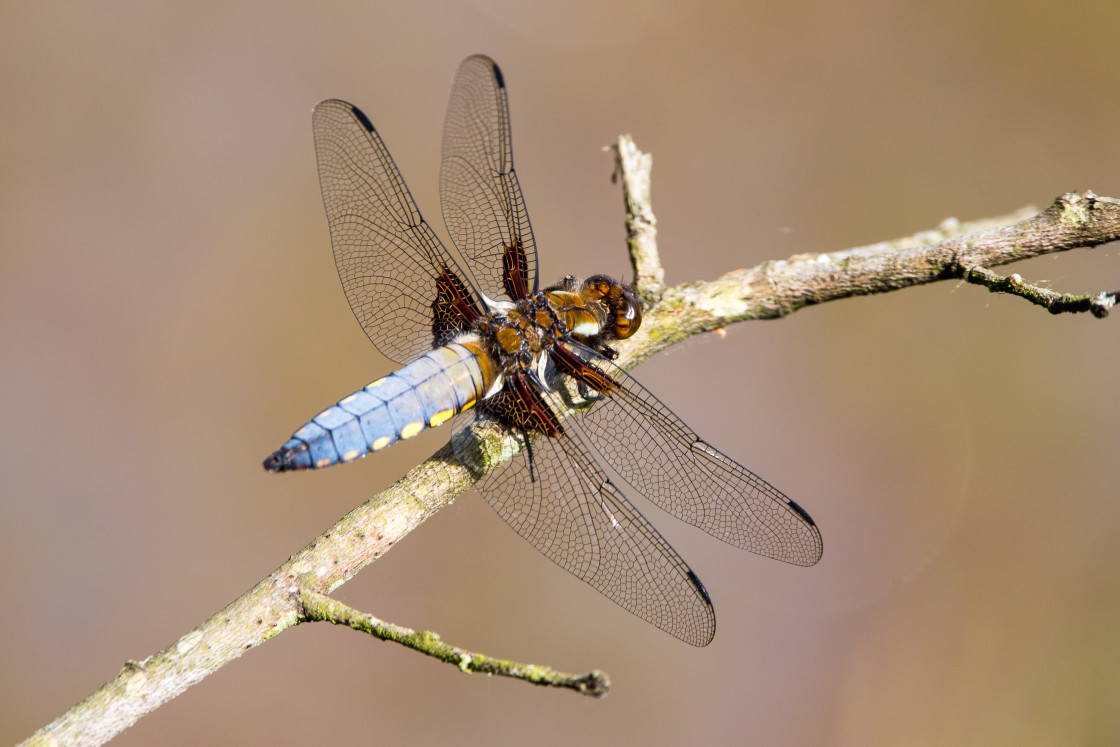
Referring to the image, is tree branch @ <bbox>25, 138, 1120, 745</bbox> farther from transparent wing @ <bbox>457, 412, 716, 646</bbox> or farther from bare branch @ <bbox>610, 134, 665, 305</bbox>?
transparent wing @ <bbox>457, 412, 716, 646</bbox>

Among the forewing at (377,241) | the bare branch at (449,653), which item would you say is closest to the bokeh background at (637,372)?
the forewing at (377,241)

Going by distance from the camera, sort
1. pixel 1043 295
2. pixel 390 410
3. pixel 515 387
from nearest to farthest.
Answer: pixel 1043 295 < pixel 390 410 < pixel 515 387

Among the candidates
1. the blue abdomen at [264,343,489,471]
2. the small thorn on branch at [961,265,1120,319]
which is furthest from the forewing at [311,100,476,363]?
the small thorn on branch at [961,265,1120,319]

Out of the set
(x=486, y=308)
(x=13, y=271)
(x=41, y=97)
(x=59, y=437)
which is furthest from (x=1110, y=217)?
(x=41, y=97)

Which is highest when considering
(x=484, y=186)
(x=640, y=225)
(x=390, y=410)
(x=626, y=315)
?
(x=640, y=225)

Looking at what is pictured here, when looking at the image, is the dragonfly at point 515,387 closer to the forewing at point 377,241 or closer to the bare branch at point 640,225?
the forewing at point 377,241

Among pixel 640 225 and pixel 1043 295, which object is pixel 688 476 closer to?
pixel 640 225

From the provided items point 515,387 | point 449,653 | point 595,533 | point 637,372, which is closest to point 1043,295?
point 595,533
